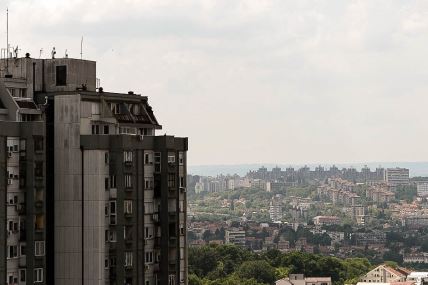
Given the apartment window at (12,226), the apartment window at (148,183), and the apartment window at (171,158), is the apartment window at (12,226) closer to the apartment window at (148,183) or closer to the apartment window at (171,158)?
the apartment window at (148,183)

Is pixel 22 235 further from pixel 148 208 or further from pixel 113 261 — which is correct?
pixel 148 208

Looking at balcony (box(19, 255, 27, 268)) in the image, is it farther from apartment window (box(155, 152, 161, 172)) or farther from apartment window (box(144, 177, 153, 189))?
apartment window (box(155, 152, 161, 172))

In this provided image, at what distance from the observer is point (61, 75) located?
47.0 metres

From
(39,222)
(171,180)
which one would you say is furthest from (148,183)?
(39,222)

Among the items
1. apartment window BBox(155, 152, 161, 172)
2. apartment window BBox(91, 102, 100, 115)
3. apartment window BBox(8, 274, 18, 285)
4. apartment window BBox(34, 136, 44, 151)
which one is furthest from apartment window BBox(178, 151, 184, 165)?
apartment window BBox(8, 274, 18, 285)

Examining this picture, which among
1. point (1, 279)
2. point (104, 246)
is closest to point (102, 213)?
point (104, 246)

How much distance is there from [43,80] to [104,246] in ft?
18.8

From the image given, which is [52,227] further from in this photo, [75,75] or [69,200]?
[75,75]

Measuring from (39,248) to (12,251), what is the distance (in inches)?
41.5

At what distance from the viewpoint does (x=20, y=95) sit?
45844 millimetres

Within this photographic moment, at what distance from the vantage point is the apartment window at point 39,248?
43.5m

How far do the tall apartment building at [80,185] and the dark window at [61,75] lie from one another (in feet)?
0.10

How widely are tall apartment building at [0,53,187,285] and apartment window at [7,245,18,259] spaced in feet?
0.09

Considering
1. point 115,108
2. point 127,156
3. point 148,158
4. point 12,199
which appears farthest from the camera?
point 115,108
